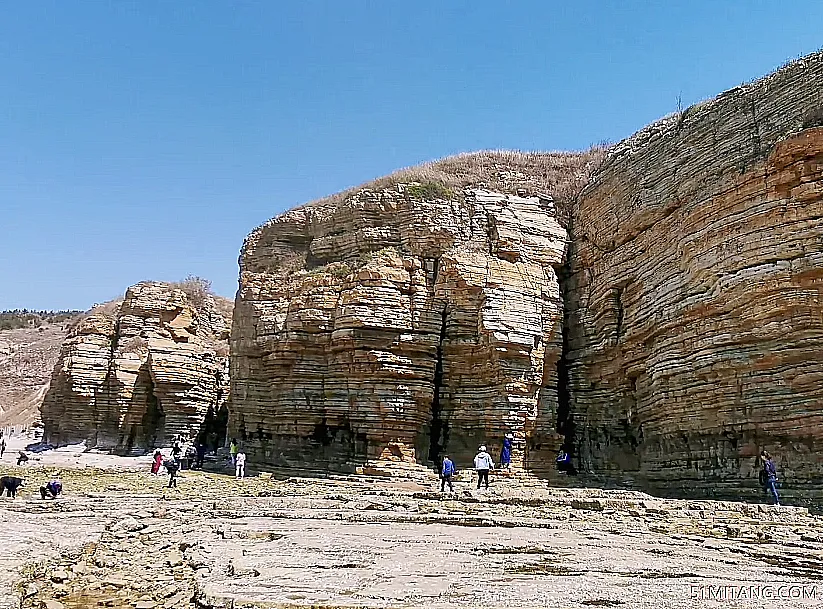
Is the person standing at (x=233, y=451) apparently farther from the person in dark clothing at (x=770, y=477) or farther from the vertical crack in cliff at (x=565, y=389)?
the person in dark clothing at (x=770, y=477)

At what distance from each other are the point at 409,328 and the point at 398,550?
13.8m

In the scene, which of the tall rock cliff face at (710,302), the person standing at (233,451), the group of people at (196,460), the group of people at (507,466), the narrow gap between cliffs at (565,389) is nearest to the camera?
the group of people at (507,466)

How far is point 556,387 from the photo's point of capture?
22547mm

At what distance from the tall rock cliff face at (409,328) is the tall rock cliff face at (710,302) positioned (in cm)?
181

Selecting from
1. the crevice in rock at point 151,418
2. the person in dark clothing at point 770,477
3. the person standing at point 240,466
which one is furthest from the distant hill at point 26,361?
the person in dark clothing at point 770,477

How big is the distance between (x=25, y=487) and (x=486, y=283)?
1419 cm

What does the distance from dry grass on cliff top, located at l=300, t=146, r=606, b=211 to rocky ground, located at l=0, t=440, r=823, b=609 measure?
43.2 feet

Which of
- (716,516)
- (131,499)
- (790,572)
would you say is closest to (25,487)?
(131,499)

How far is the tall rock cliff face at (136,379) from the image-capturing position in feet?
110

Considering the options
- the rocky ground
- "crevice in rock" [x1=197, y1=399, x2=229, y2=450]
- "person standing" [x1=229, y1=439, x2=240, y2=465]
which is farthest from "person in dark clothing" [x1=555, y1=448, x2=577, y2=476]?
"crevice in rock" [x1=197, y1=399, x2=229, y2=450]

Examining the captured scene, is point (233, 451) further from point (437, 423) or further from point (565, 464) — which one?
point (565, 464)

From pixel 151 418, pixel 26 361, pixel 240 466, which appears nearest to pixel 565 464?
pixel 240 466

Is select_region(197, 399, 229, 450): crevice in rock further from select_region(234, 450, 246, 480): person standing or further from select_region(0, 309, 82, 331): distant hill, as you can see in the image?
select_region(0, 309, 82, 331): distant hill

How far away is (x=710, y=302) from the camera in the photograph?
55.8 feet
